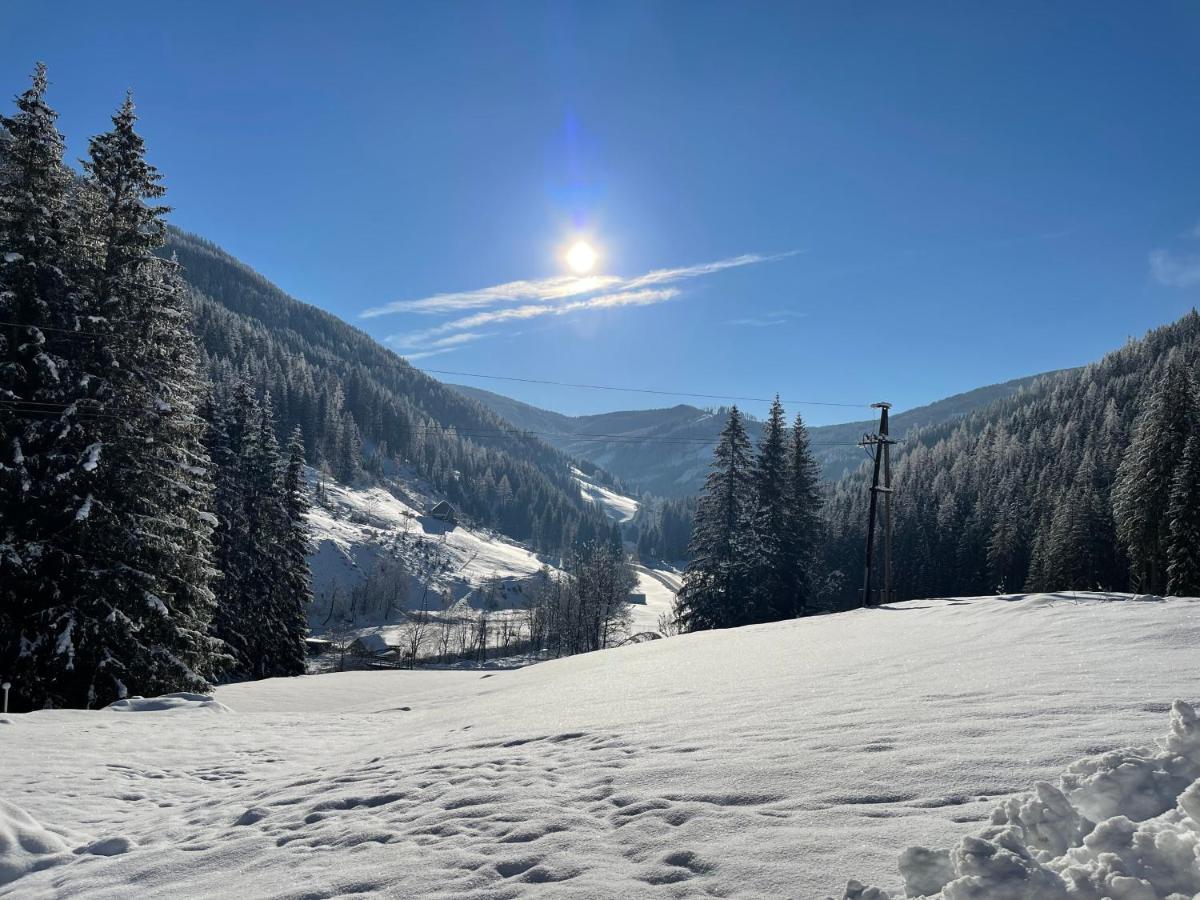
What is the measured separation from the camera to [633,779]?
5.00m

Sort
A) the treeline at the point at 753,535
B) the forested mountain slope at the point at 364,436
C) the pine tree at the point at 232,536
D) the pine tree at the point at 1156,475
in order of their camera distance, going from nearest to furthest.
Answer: the pine tree at the point at 232,536, the pine tree at the point at 1156,475, the treeline at the point at 753,535, the forested mountain slope at the point at 364,436

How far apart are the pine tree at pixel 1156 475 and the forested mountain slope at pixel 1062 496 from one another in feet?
0.21

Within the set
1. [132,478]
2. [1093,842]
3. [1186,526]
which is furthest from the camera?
[1186,526]

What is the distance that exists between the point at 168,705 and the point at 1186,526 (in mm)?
39918

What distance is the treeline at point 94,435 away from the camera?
538 inches

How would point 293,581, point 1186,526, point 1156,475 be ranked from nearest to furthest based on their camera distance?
point 1186,526 < point 293,581 < point 1156,475

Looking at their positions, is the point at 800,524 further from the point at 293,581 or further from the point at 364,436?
the point at 364,436

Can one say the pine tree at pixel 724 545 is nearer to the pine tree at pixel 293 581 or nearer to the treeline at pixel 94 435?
the pine tree at pixel 293 581

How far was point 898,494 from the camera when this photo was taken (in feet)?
298

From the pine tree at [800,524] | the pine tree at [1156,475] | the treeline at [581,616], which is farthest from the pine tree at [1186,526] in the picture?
the treeline at [581,616]

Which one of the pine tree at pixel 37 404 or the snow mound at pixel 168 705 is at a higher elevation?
the pine tree at pixel 37 404

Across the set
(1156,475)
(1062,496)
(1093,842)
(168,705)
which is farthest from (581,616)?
(1093,842)

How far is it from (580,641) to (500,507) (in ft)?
416

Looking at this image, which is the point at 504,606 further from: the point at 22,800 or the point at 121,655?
the point at 22,800
